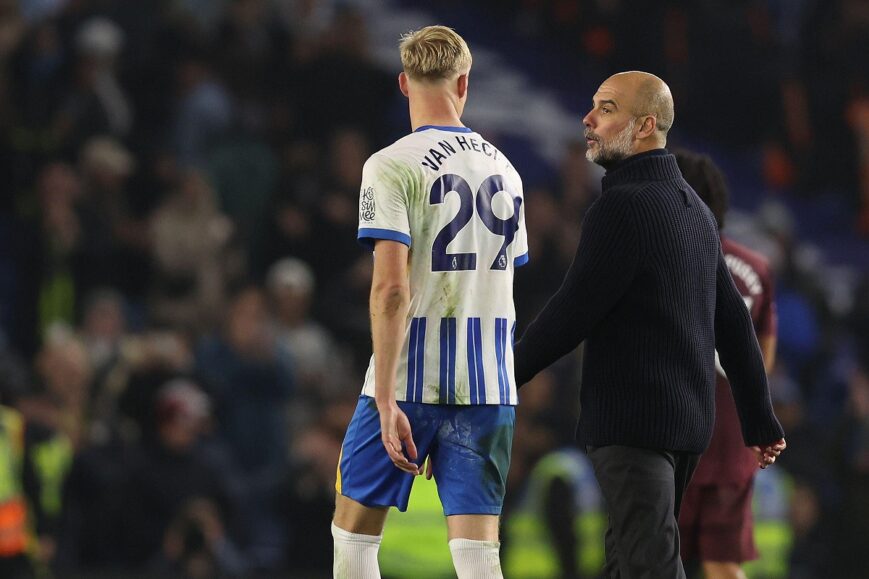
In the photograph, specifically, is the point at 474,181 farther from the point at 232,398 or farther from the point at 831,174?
the point at 831,174

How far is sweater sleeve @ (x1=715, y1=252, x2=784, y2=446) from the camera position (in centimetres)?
380

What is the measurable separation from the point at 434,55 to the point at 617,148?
0.57 metres

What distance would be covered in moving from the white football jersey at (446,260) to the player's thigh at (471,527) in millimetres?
312

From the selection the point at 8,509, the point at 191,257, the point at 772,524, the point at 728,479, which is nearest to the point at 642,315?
the point at 728,479

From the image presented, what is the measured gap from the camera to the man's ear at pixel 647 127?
3.70 metres

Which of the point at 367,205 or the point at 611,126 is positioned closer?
the point at 367,205

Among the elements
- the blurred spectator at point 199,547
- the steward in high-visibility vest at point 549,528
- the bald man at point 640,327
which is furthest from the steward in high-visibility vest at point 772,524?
the bald man at point 640,327

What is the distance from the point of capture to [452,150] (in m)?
3.63

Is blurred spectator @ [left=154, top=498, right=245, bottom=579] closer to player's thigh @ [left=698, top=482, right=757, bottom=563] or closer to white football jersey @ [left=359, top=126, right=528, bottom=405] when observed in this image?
A: player's thigh @ [left=698, top=482, right=757, bottom=563]

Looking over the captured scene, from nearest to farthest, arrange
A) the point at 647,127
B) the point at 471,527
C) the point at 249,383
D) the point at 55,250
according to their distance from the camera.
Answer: the point at 471,527 < the point at 647,127 < the point at 249,383 < the point at 55,250

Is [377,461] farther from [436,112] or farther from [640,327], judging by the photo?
[436,112]

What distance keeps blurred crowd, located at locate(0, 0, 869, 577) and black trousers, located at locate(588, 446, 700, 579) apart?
5.01 meters

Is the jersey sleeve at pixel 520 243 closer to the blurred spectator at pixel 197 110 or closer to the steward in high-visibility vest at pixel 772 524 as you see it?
the steward in high-visibility vest at pixel 772 524

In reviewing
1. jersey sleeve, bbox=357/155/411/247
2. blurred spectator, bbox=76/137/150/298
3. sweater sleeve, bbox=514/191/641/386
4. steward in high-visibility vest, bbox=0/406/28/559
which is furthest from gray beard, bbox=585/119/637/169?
blurred spectator, bbox=76/137/150/298
